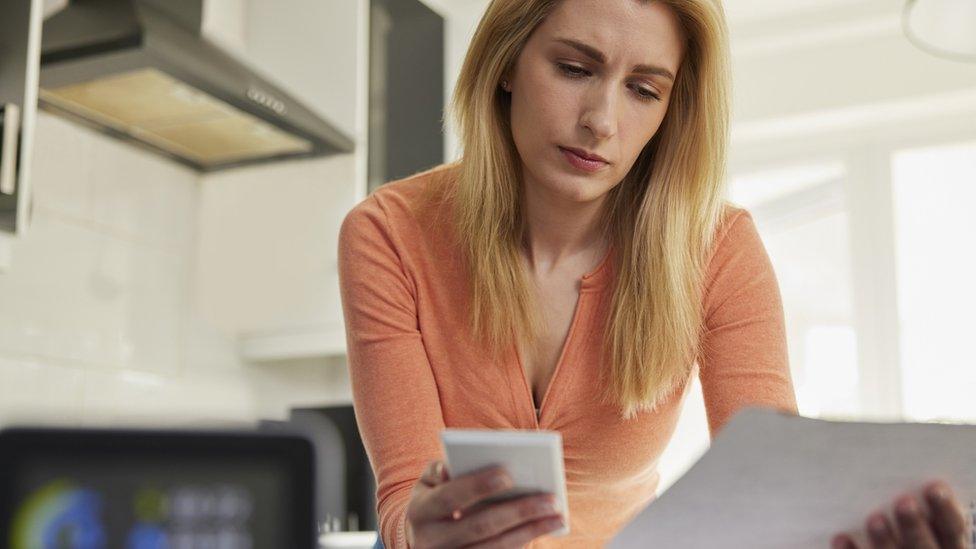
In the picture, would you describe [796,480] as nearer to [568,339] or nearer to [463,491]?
[463,491]

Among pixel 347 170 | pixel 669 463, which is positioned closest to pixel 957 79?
pixel 669 463

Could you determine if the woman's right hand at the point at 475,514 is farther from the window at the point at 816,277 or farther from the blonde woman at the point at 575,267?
the window at the point at 816,277

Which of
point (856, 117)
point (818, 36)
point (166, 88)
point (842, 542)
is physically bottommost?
point (842, 542)

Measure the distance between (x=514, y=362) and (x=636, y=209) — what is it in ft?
0.85

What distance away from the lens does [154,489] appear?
0.27 m

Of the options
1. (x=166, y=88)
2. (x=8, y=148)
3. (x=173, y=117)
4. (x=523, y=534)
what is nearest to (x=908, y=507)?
(x=523, y=534)

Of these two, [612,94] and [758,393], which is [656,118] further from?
[758,393]

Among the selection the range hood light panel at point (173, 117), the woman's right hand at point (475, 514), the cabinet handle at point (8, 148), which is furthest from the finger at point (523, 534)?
the range hood light panel at point (173, 117)

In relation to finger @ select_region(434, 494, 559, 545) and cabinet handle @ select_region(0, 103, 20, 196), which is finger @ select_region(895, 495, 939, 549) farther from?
cabinet handle @ select_region(0, 103, 20, 196)

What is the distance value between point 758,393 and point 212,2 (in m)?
2.23

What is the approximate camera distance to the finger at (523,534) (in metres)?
0.69

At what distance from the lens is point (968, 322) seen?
319cm

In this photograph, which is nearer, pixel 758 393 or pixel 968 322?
pixel 758 393

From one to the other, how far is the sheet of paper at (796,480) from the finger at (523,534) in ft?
0.23
